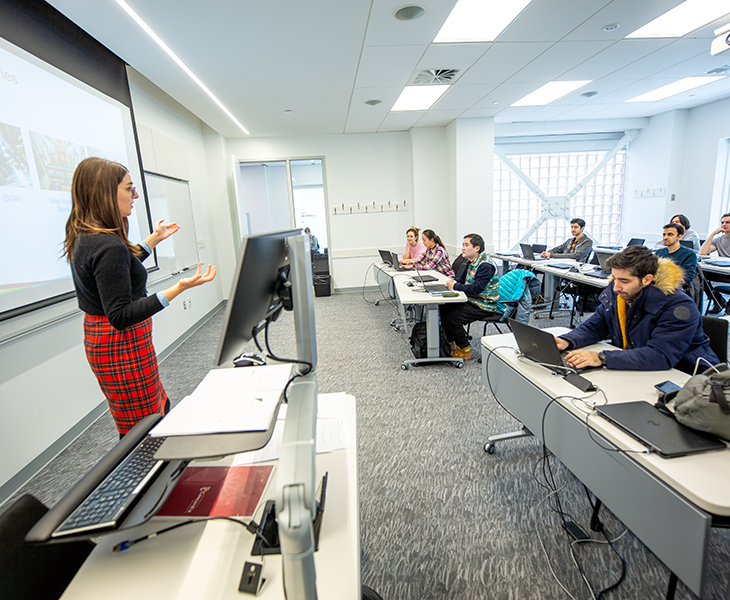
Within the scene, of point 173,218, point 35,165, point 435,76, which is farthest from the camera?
point 173,218

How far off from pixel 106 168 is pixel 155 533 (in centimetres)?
125

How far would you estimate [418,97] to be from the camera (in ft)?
15.8

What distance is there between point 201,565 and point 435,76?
458 cm

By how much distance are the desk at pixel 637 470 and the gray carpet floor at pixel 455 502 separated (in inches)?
16.6

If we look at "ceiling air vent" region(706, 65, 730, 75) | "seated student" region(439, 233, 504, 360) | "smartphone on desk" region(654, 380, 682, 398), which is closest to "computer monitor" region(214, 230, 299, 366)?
"smartphone on desk" region(654, 380, 682, 398)

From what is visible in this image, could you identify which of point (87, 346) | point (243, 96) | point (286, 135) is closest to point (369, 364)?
point (87, 346)

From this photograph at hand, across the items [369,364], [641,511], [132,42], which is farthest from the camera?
[369,364]

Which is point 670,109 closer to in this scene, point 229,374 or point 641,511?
point 641,511

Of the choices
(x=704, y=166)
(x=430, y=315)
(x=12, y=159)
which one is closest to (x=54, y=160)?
(x=12, y=159)

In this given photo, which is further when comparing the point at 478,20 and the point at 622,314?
the point at 478,20

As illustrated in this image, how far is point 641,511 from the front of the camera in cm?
112

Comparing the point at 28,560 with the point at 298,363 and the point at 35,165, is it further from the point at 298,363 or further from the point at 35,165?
the point at 35,165

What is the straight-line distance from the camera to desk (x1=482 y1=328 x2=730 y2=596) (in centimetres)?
96

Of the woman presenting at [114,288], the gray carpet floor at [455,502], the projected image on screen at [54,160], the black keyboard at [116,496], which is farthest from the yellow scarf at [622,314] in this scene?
the projected image on screen at [54,160]
